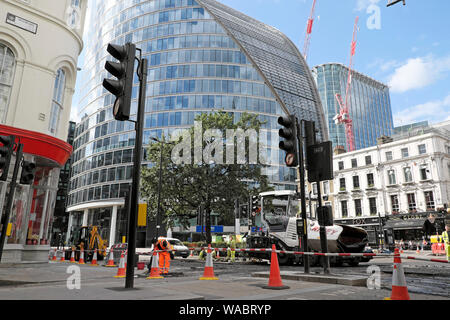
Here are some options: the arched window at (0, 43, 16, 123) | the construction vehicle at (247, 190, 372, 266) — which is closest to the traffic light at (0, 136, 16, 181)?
the arched window at (0, 43, 16, 123)

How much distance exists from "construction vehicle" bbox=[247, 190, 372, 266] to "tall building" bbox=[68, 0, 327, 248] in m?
37.2

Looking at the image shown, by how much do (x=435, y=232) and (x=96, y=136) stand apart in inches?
2169

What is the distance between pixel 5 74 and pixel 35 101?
1.61 m

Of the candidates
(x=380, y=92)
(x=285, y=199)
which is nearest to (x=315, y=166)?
(x=285, y=199)

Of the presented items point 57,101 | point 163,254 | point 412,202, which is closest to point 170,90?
point 412,202

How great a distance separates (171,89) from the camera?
5675 cm

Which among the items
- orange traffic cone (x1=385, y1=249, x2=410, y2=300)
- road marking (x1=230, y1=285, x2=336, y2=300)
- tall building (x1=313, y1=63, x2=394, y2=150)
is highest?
tall building (x1=313, y1=63, x2=394, y2=150)

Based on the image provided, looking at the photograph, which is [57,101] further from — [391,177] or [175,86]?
[175,86]

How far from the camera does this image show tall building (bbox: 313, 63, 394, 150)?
510 feet

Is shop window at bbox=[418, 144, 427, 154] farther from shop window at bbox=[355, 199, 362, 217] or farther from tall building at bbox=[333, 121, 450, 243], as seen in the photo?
shop window at bbox=[355, 199, 362, 217]

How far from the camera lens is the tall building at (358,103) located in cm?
15550

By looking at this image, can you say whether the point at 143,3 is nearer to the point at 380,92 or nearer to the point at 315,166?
the point at 315,166

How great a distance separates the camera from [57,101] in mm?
16344
